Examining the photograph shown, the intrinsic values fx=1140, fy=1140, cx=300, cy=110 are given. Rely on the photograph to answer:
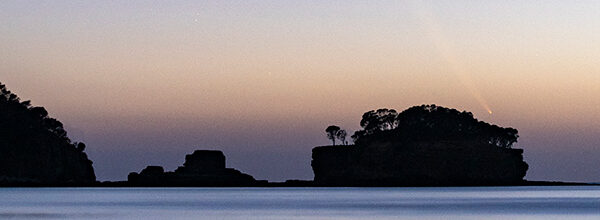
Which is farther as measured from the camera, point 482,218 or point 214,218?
point 214,218

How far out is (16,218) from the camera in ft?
284

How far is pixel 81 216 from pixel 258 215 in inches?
574

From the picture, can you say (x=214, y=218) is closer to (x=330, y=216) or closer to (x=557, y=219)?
(x=330, y=216)

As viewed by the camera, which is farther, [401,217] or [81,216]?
[81,216]

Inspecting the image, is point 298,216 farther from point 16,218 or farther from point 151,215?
point 16,218

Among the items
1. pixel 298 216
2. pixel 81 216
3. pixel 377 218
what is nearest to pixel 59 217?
pixel 81 216

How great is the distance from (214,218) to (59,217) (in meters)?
13.1

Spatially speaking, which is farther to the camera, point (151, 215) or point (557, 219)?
point (151, 215)

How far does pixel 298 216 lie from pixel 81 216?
18356 mm

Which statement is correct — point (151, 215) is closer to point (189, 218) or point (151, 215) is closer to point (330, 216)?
point (189, 218)

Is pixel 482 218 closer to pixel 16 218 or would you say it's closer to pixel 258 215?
pixel 258 215

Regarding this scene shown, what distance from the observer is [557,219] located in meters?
83.6

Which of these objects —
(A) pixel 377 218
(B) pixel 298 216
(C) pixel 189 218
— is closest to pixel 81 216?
(C) pixel 189 218

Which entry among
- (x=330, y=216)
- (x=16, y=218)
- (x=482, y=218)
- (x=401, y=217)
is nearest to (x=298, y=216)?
(x=330, y=216)
